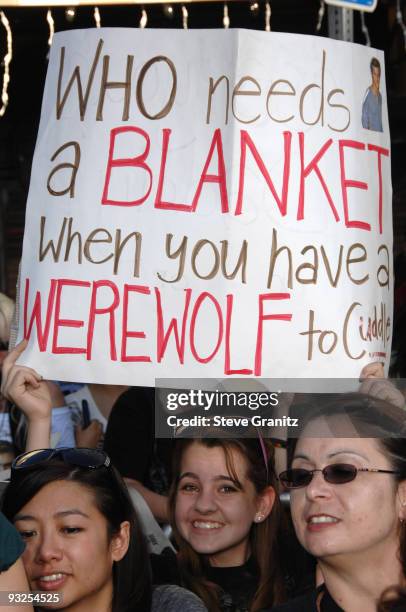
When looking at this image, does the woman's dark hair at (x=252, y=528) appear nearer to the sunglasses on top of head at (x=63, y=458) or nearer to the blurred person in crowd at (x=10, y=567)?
the sunglasses on top of head at (x=63, y=458)

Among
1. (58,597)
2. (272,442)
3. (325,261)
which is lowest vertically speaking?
(58,597)

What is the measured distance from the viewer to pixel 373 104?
2918 mm

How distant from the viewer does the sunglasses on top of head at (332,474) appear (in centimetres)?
227

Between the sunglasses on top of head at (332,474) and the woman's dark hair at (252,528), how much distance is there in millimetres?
544

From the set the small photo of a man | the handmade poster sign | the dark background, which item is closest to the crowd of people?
the handmade poster sign

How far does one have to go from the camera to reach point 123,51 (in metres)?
2.87

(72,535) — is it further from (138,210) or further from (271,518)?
(138,210)

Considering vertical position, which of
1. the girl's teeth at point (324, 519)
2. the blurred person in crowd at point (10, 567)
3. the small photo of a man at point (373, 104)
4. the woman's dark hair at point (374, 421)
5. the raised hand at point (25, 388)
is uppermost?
the small photo of a man at point (373, 104)

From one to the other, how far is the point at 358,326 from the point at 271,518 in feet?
1.82

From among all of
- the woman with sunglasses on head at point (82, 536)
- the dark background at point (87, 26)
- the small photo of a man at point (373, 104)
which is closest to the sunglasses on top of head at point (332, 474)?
the woman with sunglasses on head at point (82, 536)

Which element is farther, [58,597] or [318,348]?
[318,348]

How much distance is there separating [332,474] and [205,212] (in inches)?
32.1

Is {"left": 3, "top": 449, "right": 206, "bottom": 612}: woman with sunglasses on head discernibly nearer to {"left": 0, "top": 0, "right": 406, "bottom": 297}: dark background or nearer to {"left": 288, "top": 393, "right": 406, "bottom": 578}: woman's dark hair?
{"left": 288, "top": 393, "right": 406, "bottom": 578}: woman's dark hair


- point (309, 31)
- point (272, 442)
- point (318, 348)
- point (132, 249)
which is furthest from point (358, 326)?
point (309, 31)
